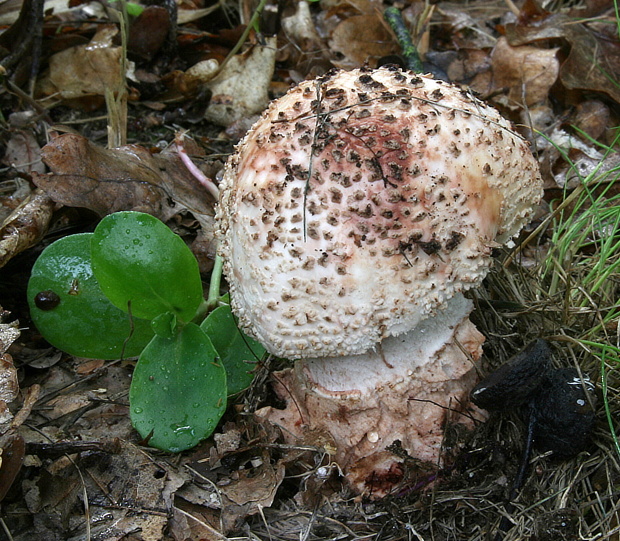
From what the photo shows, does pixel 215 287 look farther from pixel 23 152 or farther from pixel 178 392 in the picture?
pixel 23 152

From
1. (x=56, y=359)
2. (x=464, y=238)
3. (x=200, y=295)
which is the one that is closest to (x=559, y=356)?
(x=464, y=238)

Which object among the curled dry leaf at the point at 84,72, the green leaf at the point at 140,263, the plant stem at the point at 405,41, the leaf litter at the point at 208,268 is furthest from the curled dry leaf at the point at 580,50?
the green leaf at the point at 140,263

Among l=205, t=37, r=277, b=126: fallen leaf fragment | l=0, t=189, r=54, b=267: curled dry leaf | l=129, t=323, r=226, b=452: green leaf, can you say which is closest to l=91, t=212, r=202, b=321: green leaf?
l=129, t=323, r=226, b=452: green leaf

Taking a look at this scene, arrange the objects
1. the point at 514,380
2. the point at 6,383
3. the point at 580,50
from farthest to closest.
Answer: the point at 580,50 < the point at 6,383 < the point at 514,380

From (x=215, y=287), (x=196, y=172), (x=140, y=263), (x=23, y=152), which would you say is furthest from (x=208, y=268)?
(x=23, y=152)

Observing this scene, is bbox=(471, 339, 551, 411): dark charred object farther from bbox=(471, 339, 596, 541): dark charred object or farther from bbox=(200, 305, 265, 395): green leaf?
bbox=(200, 305, 265, 395): green leaf
